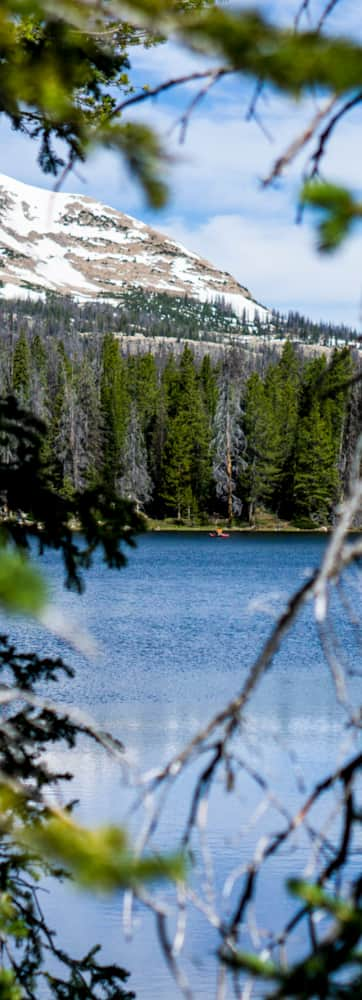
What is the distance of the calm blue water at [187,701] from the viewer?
7.71 meters

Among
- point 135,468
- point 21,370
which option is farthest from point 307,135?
point 21,370

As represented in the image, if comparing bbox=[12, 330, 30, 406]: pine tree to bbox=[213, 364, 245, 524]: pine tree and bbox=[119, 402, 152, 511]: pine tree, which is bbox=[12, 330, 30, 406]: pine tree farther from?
bbox=[213, 364, 245, 524]: pine tree

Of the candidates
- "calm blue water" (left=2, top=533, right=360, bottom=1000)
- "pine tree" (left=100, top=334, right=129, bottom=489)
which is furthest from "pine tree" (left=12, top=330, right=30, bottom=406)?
"calm blue water" (left=2, top=533, right=360, bottom=1000)

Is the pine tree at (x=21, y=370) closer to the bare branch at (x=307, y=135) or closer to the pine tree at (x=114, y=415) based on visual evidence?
the pine tree at (x=114, y=415)

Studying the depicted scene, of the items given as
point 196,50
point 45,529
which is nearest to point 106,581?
point 45,529

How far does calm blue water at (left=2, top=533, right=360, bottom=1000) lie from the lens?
771 cm

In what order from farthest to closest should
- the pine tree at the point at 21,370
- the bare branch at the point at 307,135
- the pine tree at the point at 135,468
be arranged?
the pine tree at the point at 21,370 < the pine tree at the point at 135,468 < the bare branch at the point at 307,135

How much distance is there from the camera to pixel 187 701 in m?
16.5

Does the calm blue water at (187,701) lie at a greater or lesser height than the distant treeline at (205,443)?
lesser

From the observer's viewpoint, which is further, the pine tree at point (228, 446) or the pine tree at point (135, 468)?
the pine tree at point (135, 468)

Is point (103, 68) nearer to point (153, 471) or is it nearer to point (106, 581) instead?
point (106, 581)

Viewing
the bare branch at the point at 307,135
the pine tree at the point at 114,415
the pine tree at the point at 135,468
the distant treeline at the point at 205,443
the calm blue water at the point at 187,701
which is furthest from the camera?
the pine tree at the point at 114,415

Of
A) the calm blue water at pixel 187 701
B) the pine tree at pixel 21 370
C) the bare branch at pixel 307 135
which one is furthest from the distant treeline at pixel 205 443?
the bare branch at pixel 307 135

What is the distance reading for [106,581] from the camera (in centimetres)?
3509
